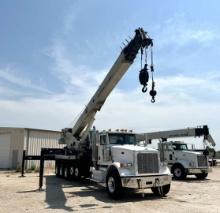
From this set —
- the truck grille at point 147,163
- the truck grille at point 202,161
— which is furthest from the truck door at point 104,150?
the truck grille at point 202,161

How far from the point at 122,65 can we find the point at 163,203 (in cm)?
602

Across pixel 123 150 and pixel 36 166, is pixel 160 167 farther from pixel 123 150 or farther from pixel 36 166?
pixel 36 166

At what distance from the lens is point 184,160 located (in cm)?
2272

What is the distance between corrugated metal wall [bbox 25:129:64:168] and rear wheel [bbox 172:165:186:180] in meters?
12.6

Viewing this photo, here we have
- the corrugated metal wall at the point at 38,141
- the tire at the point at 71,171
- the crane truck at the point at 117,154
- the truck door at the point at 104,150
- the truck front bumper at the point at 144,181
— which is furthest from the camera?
the corrugated metal wall at the point at 38,141

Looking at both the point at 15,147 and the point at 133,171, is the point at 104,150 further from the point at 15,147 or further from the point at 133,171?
the point at 15,147

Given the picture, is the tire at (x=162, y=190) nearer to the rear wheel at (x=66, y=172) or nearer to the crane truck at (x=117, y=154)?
the crane truck at (x=117, y=154)

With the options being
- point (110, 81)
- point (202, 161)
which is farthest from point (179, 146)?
point (110, 81)

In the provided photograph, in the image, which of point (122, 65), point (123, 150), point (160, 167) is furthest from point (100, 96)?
point (160, 167)

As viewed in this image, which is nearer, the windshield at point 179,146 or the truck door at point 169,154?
the truck door at point 169,154

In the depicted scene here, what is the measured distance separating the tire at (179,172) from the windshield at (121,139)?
7211 millimetres

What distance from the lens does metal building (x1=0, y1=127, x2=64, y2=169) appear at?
98.3 ft

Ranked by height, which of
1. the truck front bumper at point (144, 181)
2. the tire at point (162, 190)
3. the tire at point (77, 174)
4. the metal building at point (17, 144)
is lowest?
the tire at point (162, 190)

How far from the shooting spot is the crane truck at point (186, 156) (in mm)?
22281
